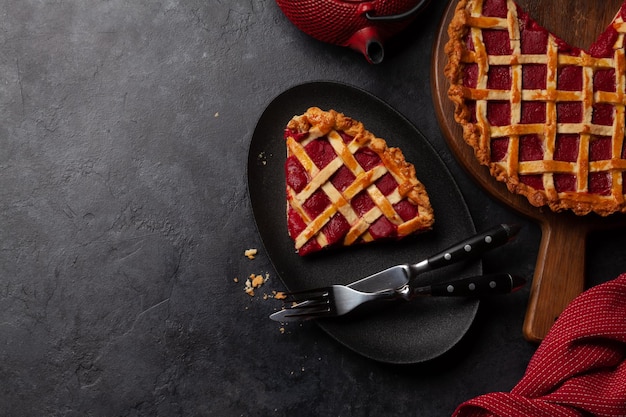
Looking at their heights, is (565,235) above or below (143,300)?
above

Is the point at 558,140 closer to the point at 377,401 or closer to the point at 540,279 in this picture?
the point at 540,279

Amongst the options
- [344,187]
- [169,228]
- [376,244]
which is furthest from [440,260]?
[169,228]

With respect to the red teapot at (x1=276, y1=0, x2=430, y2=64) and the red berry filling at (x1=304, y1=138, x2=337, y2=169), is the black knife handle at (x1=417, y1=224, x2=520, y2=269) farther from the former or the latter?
the red teapot at (x1=276, y1=0, x2=430, y2=64)

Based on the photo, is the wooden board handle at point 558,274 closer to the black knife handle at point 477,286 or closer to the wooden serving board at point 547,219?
the wooden serving board at point 547,219

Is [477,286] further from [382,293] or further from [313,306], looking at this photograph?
[313,306]

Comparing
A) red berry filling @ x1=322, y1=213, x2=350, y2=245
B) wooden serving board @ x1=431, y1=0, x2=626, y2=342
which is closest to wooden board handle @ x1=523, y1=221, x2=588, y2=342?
wooden serving board @ x1=431, y1=0, x2=626, y2=342

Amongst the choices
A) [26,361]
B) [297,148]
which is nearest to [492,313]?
[297,148]
